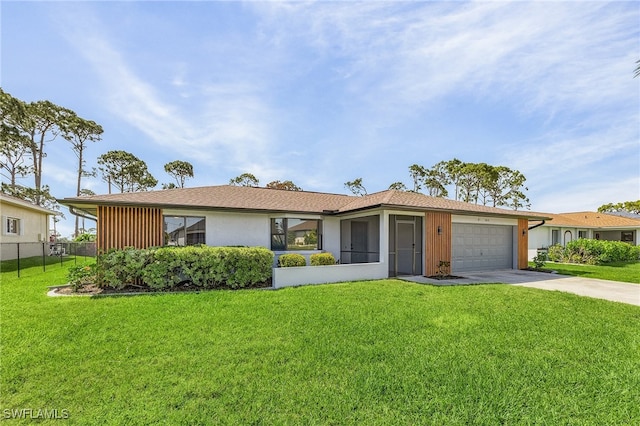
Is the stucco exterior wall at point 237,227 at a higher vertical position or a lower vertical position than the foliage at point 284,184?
lower

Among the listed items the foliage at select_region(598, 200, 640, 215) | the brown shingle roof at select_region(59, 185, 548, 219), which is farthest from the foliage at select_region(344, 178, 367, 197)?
the foliage at select_region(598, 200, 640, 215)

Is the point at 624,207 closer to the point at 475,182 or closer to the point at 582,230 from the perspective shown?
the point at 475,182

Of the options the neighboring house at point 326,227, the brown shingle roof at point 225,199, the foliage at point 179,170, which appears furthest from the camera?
the foliage at point 179,170

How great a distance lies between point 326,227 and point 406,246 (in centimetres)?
374

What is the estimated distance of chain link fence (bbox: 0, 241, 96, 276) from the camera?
48.8 feet

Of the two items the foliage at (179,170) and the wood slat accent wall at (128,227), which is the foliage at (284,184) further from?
the wood slat accent wall at (128,227)

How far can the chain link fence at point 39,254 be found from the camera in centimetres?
1488

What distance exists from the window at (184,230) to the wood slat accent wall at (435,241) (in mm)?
8986

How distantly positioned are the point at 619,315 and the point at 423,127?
36.9ft

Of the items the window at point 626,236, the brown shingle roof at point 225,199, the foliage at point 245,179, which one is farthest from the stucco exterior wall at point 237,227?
the foliage at point 245,179

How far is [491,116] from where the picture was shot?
13398 millimetres

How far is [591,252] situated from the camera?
61.8ft

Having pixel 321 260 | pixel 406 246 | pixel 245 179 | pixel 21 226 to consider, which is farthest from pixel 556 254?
pixel 245 179

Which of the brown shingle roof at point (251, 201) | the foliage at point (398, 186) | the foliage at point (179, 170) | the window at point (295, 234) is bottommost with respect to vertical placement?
the window at point (295, 234)
